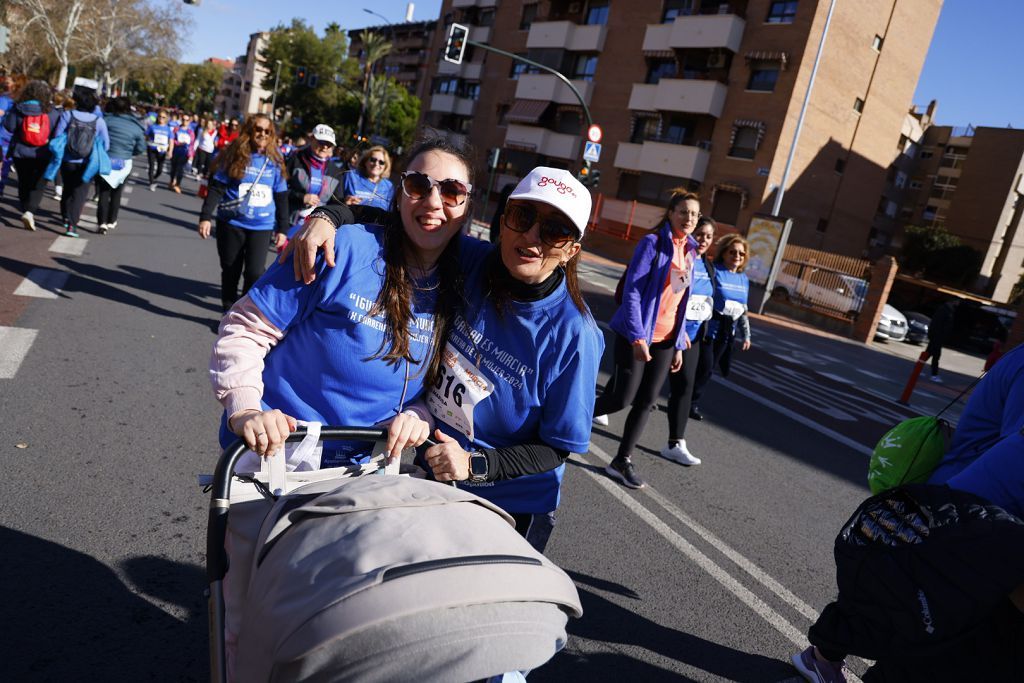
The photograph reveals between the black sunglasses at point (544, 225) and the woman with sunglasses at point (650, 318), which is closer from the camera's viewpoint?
the black sunglasses at point (544, 225)

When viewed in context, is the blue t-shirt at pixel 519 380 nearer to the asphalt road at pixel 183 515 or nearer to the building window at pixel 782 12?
the asphalt road at pixel 183 515

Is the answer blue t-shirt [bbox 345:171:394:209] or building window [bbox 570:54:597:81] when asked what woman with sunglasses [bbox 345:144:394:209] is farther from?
building window [bbox 570:54:597:81]

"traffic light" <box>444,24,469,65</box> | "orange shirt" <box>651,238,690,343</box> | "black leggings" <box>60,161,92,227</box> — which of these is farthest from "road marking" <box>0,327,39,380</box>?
"traffic light" <box>444,24,469,65</box>

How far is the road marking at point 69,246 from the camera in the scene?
9.23 metres

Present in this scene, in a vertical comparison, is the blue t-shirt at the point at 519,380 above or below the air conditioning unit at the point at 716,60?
below

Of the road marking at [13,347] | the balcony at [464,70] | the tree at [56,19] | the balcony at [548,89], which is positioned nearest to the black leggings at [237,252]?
the road marking at [13,347]

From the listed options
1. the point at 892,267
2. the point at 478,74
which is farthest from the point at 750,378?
the point at 478,74

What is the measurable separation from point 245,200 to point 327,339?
17.4 ft

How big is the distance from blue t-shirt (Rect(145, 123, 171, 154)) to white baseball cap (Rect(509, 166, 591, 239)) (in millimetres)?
19191

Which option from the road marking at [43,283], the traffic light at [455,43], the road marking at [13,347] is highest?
the traffic light at [455,43]

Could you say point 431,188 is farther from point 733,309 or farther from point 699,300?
point 733,309

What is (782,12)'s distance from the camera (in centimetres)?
3120

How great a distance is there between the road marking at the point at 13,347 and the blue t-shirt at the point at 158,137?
14373 mm

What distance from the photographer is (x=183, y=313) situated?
7.57 m
